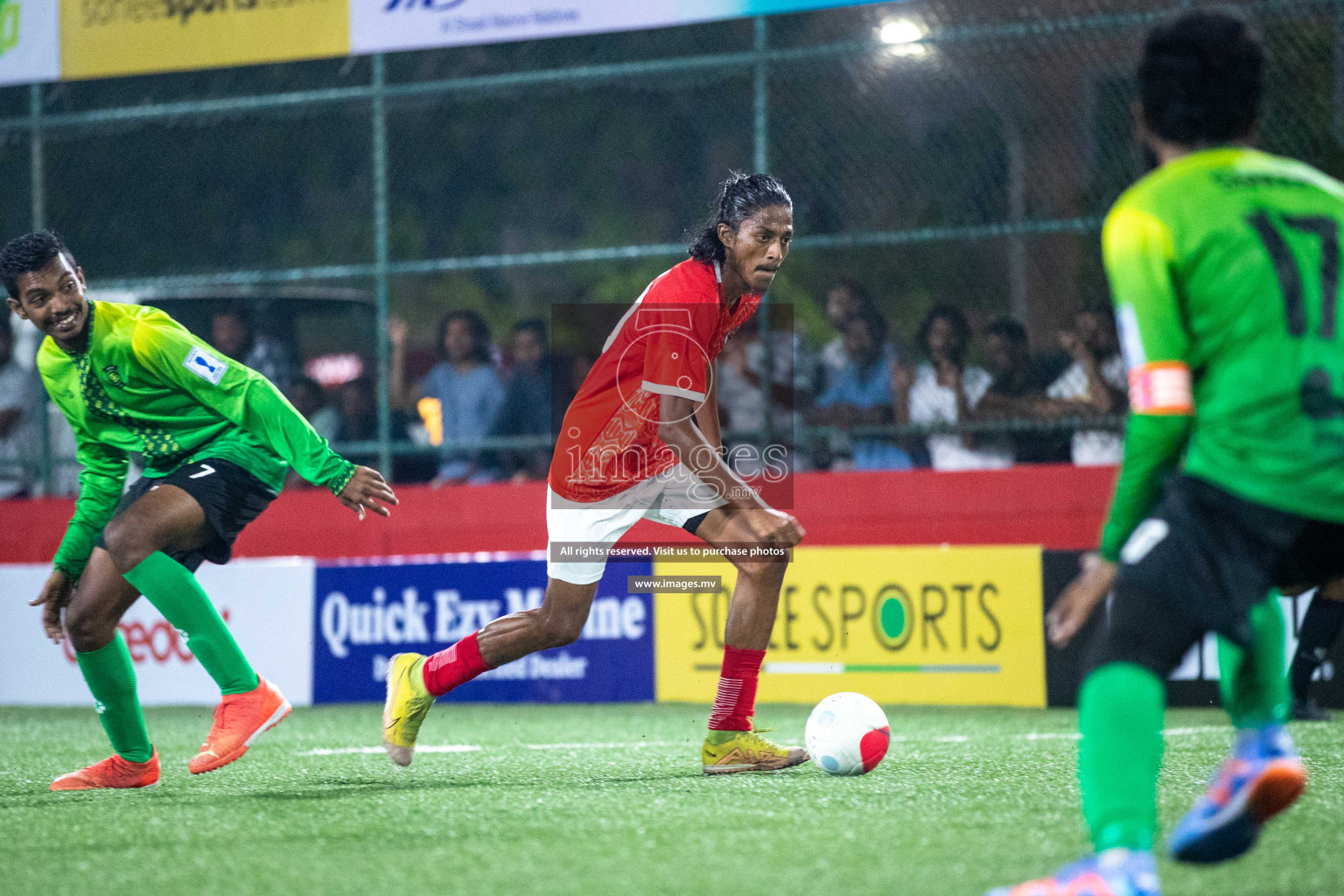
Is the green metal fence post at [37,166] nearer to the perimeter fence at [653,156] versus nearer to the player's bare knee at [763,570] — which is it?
the perimeter fence at [653,156]

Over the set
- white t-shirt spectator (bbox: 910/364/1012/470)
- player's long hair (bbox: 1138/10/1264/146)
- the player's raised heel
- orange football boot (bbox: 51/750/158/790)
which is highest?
player's long hair (bbox: 1138/10/1264/146)

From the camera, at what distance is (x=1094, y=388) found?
916cm

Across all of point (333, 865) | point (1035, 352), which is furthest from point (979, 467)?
point (333, 865)

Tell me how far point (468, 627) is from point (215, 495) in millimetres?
3672

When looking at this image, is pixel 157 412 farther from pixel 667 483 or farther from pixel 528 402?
pixel 528 402

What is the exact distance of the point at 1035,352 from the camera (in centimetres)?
943

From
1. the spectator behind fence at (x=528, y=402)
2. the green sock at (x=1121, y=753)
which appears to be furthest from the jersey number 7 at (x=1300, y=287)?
the spectator behind fence at (x=528, y=402)

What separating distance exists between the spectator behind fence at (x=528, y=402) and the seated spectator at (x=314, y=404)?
4.32 feet

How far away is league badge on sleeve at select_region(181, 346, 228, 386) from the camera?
551cm

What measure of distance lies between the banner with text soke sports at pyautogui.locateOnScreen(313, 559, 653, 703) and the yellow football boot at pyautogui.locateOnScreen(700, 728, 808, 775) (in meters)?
3.35

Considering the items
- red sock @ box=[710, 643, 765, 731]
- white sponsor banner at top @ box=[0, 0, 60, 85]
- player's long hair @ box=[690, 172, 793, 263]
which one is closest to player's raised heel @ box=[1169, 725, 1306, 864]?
red sock @ box=[710, 643, 765, 731]

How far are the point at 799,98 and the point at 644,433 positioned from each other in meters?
7.09

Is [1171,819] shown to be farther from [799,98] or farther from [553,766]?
[799,98]

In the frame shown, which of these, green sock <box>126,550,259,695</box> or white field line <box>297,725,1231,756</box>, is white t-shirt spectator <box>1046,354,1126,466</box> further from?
green sock <box>126,550,259,695</box>
